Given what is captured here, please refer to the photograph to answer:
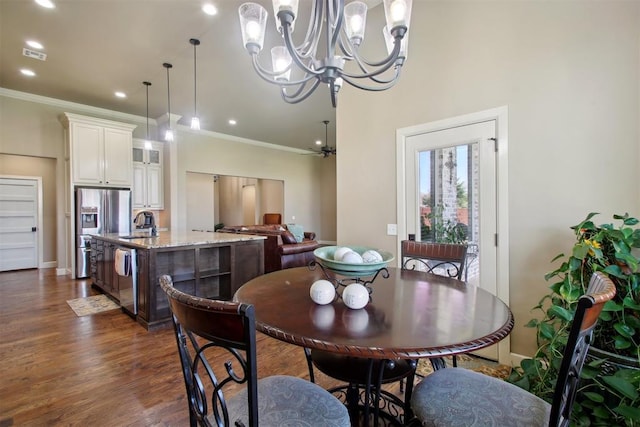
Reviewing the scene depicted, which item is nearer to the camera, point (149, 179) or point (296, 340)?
point (296, 340)

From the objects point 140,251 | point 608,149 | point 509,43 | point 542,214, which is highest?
point 509,43

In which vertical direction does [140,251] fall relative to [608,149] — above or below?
below

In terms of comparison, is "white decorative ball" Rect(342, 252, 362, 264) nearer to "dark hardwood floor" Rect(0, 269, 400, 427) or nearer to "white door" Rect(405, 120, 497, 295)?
"dark hardwood floor" Rect(0, 269, 400, 427)

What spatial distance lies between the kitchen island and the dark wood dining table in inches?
81.3

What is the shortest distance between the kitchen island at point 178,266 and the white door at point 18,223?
118 inches

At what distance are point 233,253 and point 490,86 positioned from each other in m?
3.23

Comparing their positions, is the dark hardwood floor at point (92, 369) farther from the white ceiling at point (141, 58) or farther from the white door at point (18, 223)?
the white ceiling at point (141, 58)

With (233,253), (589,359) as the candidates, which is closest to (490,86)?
(589,359)

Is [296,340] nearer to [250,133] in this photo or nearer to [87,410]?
[87,410]

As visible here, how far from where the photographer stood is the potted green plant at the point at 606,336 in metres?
1.28

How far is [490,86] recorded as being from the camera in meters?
2.38


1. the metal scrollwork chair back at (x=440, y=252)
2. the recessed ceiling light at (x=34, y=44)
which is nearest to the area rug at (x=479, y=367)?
the metal scrollwork chair back at (x=440, y=252)

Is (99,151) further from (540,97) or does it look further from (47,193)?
(540,97)

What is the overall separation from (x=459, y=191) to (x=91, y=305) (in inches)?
182
